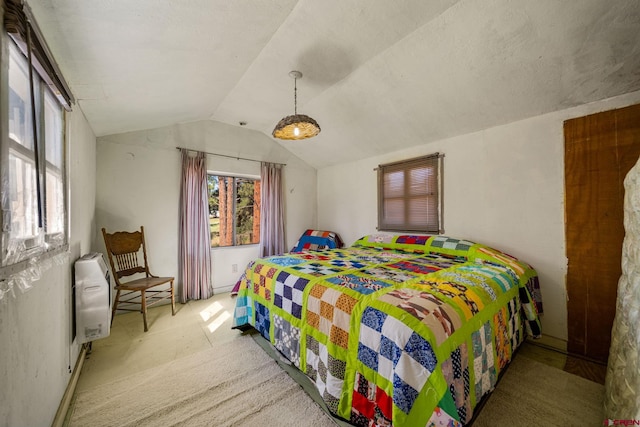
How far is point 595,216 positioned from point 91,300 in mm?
4090

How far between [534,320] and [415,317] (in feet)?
5.12

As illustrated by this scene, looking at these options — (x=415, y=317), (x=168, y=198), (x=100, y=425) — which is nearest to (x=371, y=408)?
(x=415, y=317)

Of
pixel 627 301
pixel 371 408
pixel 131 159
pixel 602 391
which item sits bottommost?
pixel 602 391

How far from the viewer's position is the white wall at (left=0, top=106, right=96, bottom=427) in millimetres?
902

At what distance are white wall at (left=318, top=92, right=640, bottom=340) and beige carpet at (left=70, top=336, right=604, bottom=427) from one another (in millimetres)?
778

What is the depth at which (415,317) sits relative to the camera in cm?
118

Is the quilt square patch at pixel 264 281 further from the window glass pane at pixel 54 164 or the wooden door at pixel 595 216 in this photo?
the wooden door at pixel 595 216

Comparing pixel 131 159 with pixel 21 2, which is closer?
pixel 21 2

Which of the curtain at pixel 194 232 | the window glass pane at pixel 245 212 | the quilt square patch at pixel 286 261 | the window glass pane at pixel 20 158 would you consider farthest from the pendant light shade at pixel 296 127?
the window glass pane at pixel 245 212

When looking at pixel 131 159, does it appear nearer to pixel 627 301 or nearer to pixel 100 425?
pixel 100 425

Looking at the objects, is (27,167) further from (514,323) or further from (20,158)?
(514,323)

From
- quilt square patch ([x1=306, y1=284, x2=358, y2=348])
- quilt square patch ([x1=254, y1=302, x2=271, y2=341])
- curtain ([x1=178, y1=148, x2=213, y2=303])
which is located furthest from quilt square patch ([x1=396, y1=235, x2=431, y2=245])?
curtain ([x1=178, y1=148, x2=213, y2=303])

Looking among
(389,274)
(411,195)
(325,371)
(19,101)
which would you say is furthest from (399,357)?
(411,195)

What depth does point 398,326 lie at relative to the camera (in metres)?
1.16
